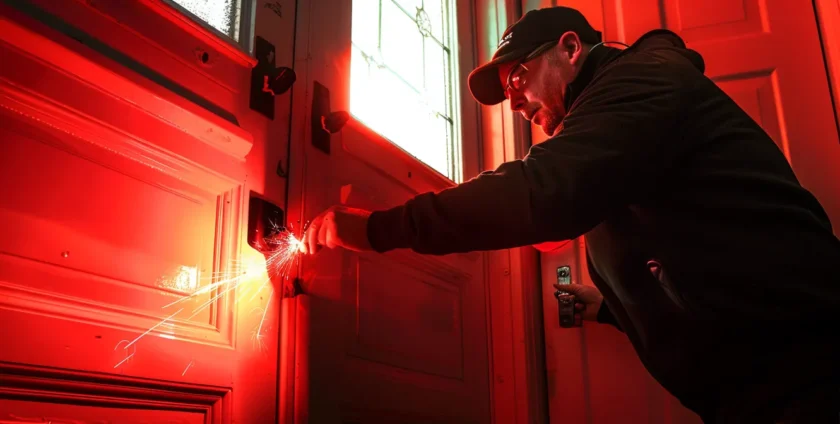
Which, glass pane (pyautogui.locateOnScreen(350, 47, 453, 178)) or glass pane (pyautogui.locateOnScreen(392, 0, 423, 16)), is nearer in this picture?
glass pane (pyautogui.locateOnScreen(350, 47, 453, 178))

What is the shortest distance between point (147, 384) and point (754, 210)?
1.13m

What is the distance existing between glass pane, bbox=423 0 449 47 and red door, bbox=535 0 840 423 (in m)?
0.70

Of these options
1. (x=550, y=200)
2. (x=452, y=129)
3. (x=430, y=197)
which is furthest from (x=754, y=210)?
(x=452, y=129)

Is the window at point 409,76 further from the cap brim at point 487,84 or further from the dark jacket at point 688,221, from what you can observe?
the dark jacket at point 688,221

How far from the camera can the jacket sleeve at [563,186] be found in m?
1.27

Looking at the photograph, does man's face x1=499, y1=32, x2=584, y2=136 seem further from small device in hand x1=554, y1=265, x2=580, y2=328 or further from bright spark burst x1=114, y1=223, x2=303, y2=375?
small device in hand x1=554, y1=265, x2=580, y2=328

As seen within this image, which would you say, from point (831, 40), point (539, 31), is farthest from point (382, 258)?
point (831, 40)

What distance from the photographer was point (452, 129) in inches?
107

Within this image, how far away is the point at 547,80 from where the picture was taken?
6.02ft

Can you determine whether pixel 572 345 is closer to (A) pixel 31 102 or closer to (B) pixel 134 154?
(B) pixel 134 154

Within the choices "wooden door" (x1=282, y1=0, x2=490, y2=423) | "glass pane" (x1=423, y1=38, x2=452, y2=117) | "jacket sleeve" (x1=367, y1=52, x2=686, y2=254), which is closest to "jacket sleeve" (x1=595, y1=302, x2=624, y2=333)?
"wooden door" (x1=282, y1=0, x2=490, y2=423)

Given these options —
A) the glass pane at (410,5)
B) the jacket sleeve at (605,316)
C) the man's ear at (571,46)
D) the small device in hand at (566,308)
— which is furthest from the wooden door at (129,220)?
the small device in hand at (566,308)

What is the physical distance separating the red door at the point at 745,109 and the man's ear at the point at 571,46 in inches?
40.8

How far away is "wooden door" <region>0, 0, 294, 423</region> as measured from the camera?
3.69ft
